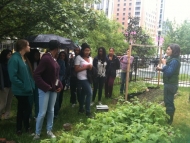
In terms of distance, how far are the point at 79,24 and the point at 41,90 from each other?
112 inches

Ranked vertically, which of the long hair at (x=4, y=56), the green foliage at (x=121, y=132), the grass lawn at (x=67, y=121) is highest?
the long hair at (x=4, y=56)

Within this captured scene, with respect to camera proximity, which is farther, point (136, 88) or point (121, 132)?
point (136, 88)

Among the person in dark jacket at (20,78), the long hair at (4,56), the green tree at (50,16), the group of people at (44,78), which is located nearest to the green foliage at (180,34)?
the green tree at (50,16)

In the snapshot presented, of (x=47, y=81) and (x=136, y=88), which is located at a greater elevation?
(x=47, y=81)

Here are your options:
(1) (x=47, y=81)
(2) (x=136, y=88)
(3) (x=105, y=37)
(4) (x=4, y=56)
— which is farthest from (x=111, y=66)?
(3) (x=105, y=37)

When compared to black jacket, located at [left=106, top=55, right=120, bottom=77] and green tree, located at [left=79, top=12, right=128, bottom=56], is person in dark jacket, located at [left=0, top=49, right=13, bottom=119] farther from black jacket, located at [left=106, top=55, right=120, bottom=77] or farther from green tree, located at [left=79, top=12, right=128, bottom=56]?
green tree, located at [left=79, top=12, right=128, bottom=56]

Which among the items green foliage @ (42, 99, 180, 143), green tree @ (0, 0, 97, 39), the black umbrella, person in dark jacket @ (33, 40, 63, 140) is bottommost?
green foliage @ (42, 99, 180, 143)

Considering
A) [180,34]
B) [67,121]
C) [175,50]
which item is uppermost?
[180,34]

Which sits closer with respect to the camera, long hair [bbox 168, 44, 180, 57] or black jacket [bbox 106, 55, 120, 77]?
long hair [bbox 168, 44, 180, 57]

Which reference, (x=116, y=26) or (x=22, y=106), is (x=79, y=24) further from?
(x=116, y=26)

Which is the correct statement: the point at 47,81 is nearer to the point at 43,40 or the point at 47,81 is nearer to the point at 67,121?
the point at 67,121

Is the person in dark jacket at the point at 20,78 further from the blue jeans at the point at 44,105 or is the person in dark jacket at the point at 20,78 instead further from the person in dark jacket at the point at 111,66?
the person in dark jacket at the point at 111,66

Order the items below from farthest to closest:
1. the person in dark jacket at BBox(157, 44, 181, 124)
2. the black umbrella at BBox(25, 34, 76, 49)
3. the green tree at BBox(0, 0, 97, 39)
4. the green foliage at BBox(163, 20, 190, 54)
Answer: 1. the green foliage at BBox(163, 20, 190, 54)
2. the green tree at BBox(0, 0, 97, 39)
3. the black umbrella at BBox(25, 34, 76, 49)
4. the person in dark jacket at BBox(157, 44, 181, 124)

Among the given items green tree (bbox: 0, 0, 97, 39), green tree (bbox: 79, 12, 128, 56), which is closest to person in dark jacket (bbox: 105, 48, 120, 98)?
green tree (bbox: 0, 0, 97, 39)
